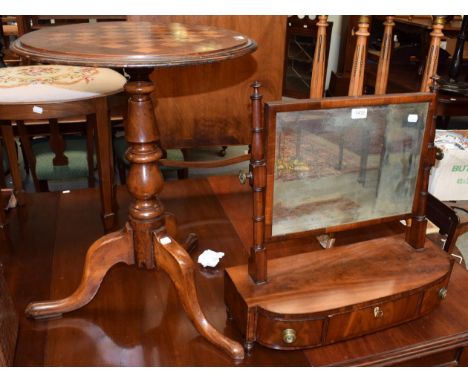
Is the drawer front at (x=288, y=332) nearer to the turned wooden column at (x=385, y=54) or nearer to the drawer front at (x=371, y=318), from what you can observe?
the drawer front at (x=371, y=318)

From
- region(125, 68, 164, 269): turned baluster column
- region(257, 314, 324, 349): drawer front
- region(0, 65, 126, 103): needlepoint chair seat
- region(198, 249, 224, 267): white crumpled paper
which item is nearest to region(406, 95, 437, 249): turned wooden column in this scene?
region(257, 314, 324, 349): drawer front

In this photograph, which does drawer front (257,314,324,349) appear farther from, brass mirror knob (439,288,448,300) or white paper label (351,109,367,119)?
white paper label (351,109,367,119)

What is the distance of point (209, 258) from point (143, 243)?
26 centimetres

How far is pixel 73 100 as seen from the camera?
4.36 feet

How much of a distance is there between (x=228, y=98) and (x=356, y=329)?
0.99m

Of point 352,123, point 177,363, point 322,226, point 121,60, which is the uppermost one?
point 121,60

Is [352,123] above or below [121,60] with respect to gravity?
below

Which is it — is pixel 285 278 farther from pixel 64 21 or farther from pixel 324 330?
pixel 64 21

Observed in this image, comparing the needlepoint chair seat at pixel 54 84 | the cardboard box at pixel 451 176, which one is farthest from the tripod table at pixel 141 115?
the cardboard box at pixel 451 176

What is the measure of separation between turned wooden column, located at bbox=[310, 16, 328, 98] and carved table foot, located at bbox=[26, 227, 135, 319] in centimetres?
82

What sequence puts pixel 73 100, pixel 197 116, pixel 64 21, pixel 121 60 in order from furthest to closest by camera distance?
pixel 64 21
pixel 197 116
pixel 73 100
pixel 121 60

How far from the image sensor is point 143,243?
1182 mm

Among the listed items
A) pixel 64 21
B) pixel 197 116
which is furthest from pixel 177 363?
pixel 64 21

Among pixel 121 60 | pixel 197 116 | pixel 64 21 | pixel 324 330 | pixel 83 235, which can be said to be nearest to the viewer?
pixel 121 60
